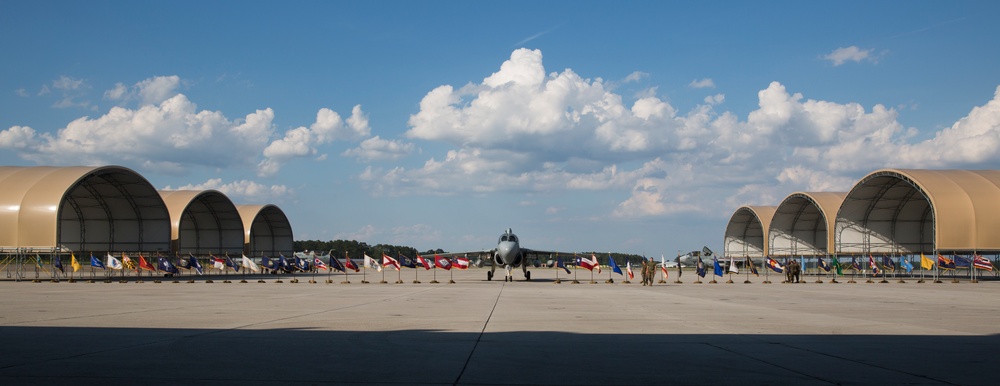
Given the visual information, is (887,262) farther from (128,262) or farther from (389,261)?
(128,262)

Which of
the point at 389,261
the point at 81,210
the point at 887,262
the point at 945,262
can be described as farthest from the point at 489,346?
the point at 887,262

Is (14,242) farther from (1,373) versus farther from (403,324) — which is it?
(1,373)

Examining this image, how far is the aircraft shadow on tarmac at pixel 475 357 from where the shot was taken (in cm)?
848

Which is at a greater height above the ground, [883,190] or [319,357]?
[883,190]

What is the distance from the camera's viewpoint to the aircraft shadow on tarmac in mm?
8484

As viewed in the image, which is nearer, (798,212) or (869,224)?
(869,224)

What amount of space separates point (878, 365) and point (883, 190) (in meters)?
55.7

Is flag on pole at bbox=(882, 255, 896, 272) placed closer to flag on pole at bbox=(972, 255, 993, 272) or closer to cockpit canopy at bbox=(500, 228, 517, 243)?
flag on pole at bbox=(972, 255, 993, 272)

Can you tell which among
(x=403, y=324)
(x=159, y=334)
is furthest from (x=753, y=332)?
(x=159, y=334)

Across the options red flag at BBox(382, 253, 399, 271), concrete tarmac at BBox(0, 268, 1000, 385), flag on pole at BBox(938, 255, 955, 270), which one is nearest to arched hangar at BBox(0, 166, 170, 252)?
red flag at BBox(382, 253, 399, 271)

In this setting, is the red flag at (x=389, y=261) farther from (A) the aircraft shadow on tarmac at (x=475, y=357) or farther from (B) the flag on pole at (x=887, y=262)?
(B) the flag on pole at (x=887, y=262)

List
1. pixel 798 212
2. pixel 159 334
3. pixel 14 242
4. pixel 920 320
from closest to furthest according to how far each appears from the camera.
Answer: pixel 159 334
pixel 920 320
pixel 14 242
pixel 798 212

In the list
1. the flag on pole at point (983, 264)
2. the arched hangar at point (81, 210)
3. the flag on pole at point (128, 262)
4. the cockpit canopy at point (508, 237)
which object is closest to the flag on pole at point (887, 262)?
the flag on pole at point (983, 264)

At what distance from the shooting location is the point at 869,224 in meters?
62.3
